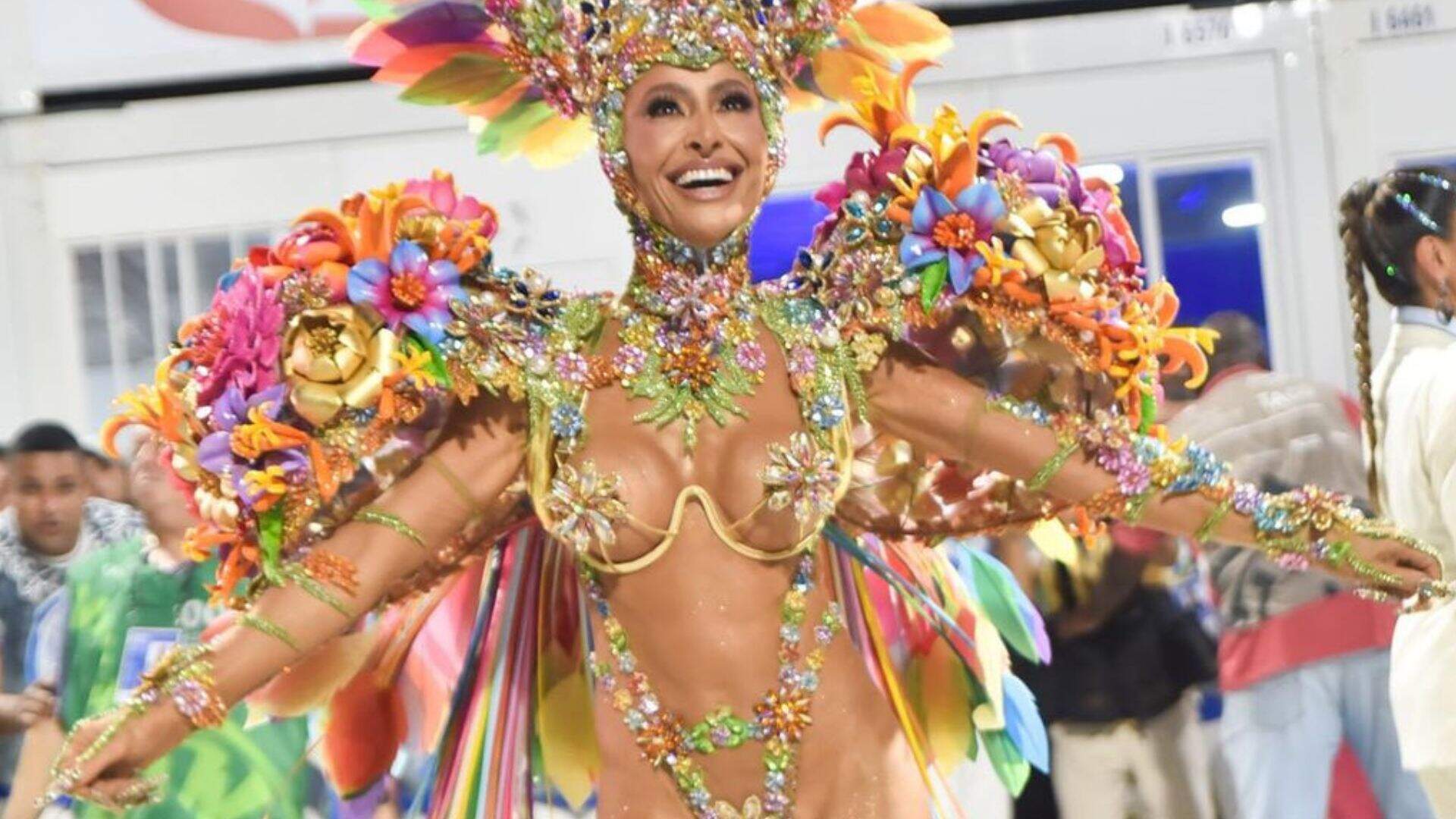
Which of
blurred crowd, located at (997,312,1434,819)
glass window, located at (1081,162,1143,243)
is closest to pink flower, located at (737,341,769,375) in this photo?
blurred crowd, located at (997,312,1434,819)

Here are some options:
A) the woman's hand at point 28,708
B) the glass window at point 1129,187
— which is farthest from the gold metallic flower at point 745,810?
the glass window at point 1129,187

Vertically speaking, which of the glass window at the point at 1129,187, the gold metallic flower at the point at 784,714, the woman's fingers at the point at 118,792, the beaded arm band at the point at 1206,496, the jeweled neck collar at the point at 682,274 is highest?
the glass window at the point at 1129,187

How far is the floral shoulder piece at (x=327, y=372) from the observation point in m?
2.67

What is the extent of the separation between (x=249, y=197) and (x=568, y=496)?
10.6ft

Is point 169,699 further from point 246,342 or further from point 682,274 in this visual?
point 682,274

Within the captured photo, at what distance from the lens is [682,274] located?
284 cm

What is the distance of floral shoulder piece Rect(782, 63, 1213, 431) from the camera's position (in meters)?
2.85

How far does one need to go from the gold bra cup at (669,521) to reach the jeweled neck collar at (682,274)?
0.23 meters

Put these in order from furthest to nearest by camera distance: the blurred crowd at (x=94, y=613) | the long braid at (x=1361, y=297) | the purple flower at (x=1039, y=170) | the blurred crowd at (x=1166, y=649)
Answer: the blurred crowd at (x=1166, y=649) → the long braid at (x=1361, y=297) → the blurred crowd at (x=94, y=613) → the purple flower at (x=1039, y=170)

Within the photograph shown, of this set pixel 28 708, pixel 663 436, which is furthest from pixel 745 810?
pixel 28 708

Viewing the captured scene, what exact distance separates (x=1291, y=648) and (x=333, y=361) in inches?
106

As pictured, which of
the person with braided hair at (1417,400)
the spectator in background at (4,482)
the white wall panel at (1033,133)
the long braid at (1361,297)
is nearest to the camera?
the person with braided hair at (1417,400)

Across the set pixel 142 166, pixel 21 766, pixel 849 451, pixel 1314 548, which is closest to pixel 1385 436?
pixel 1314 548

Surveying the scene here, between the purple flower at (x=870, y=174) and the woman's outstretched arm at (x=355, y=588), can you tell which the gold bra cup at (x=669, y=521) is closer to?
the woman's outstretched arm at (x=355, y=588)
